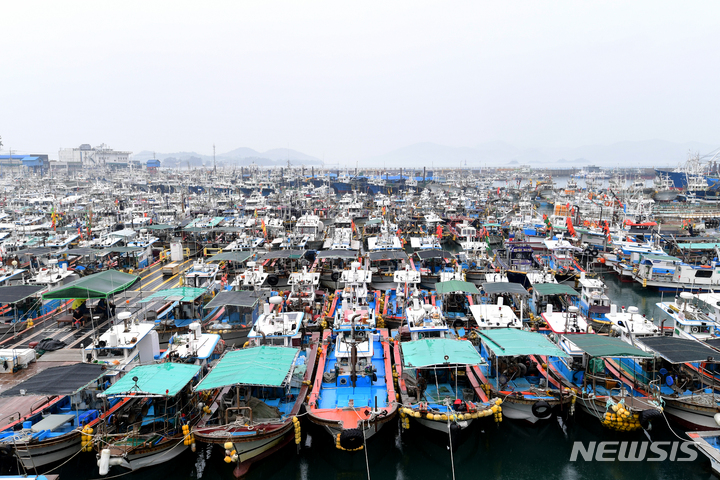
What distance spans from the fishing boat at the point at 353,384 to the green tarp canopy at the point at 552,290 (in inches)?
376

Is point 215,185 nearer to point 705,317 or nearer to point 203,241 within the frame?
point 203,241

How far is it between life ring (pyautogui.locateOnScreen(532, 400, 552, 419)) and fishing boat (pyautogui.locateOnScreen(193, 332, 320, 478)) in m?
8.11

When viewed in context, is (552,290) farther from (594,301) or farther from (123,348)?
(123,348)

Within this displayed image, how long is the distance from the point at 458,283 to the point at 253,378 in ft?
45.5

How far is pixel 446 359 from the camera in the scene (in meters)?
15.4

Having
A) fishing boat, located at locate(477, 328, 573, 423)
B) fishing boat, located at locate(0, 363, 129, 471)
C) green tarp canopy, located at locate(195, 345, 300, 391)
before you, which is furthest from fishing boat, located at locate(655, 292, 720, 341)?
fishing boat, located at locate(0, 363, 129, 471)

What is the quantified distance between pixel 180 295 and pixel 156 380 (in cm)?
946

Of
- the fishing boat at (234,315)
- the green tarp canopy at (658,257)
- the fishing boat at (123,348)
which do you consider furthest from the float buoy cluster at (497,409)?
the green tarp canopy at (658,257)

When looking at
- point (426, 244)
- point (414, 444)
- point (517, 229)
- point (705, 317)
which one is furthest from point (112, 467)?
point (517, 229)

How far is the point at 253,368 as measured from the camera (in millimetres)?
14977

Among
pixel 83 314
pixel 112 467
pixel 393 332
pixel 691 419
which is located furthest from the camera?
pixel 83 314

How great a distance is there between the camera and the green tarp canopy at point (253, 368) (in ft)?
46.2

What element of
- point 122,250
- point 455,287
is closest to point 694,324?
point 455,287

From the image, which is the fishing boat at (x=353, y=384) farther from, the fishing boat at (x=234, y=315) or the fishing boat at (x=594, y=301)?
the fishing boat at (x=594, y=301)
